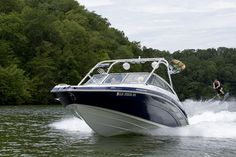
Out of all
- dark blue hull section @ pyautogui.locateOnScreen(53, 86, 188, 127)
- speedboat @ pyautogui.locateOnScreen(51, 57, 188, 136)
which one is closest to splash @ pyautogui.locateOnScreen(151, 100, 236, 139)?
speedboat @ pyautogui.locateOnScreen(51, 57, 188, 136)

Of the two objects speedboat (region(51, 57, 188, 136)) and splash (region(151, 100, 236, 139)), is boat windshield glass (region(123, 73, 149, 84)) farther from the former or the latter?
splash (region(151, 100, 236, 139))

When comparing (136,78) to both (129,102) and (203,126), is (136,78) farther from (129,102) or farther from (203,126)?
(203,126)

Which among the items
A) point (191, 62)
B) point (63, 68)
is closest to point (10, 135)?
point (63, 68)

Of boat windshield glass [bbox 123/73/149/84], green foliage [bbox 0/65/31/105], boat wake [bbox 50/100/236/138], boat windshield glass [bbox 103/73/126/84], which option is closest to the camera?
boat windshield glass [bbox 123/73/149/84]

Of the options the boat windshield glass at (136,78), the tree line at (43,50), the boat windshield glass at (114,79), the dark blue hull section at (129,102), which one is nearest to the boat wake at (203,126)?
the dark blue hull section at (129,102)

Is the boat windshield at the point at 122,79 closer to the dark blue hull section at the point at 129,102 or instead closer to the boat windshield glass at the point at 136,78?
the boat windshield glass at the point at 136,78

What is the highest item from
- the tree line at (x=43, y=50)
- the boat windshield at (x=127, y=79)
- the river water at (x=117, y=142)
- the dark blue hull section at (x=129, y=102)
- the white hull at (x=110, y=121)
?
the tree line at (x=43, y=50)

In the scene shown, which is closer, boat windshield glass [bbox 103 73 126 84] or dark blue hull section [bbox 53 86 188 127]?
dark blue hull section [bbox 53 86 188 127]

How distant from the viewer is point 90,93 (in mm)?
20625

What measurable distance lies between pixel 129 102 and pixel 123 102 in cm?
28

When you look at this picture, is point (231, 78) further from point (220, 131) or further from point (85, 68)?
point (220, 131)

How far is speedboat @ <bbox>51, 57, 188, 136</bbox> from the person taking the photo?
20750 millimetres

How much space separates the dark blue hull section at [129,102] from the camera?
20688 millimetres

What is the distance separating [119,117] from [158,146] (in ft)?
8.54
